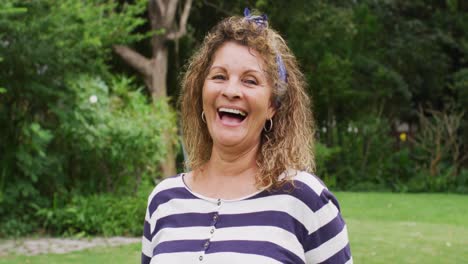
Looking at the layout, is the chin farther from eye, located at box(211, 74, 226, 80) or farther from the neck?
eye, located at box(211, 74, 226, 80)

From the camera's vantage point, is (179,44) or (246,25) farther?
(179,44)

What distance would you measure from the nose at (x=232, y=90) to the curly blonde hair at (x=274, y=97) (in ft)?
0.30

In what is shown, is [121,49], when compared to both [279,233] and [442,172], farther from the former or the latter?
[279,233]

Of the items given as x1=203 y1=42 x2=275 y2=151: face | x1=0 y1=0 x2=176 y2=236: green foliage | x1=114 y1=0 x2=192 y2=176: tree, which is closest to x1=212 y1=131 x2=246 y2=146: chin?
x1=203 y1=42 x2=275 y2=151: face

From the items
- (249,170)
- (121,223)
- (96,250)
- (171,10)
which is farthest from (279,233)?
(171,10)

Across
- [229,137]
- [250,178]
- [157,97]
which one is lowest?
[157,97]

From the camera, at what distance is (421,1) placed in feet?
69.1

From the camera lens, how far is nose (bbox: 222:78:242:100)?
78.4 inches

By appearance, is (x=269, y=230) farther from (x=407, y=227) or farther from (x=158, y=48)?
(x=158, y=48)

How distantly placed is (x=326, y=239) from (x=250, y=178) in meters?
0.27

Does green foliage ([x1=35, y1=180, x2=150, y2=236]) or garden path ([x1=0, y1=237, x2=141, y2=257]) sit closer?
garden path ([x1=0, y1=237, x2=141, y2=257])

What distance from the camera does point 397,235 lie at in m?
8.97

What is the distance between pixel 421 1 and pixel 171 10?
8.33 metres

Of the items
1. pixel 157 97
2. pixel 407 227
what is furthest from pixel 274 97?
pixel 157 97
